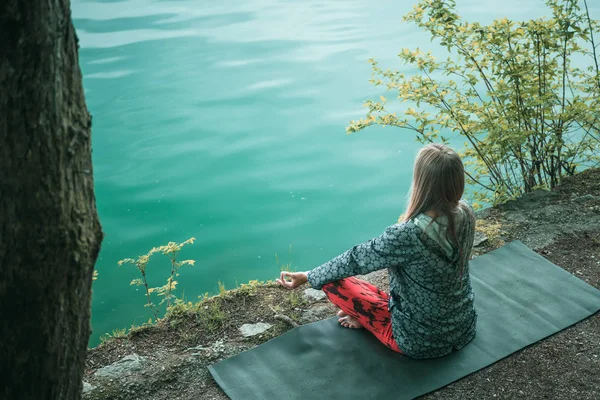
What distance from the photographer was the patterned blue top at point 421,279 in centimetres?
220

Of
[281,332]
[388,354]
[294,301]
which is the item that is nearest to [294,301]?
[294,301]

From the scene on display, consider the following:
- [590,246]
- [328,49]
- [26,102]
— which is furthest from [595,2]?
[26,102]

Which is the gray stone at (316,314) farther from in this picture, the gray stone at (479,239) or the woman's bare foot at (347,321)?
the gray stone at (479,239)

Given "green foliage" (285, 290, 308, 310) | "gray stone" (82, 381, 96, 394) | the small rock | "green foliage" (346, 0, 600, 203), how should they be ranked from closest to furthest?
"gray stone" (82, 381, 96, 394)
"green foliage" (285, 290, 308, 310)
"green foliage" (346, 0, 600, 203)
the small rock

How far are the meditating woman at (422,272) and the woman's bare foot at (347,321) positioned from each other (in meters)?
0.05

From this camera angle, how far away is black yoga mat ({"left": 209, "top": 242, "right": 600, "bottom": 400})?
2289mm

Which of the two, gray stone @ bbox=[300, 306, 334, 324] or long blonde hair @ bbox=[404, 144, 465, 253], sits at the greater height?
long blonde hair @ bbox=[404, 144, 465, 253]

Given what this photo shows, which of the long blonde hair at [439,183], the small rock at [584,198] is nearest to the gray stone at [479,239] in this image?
the small rock at [584,198]

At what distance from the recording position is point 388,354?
2455mm

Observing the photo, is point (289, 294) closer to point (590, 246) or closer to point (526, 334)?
point (526, 334)

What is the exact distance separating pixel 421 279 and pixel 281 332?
755mm

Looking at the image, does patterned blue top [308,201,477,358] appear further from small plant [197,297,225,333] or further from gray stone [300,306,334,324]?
small plant [197,297,225,333]

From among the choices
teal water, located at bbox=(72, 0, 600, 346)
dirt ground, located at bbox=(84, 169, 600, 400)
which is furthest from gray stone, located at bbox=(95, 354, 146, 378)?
teal water, located at bbox=(72, 0, 600, 346)

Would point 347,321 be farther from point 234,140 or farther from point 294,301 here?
point 234,140
